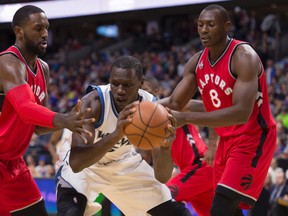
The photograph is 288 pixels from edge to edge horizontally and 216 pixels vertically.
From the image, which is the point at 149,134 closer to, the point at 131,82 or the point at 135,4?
the point at 131,82

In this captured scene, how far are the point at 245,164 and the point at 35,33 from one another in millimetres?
1848

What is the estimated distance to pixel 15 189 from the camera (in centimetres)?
468

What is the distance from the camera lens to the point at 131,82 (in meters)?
4.43

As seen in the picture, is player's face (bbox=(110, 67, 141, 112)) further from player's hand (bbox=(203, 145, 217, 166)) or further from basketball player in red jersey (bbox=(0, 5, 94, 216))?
player's hand (bbox=(203, 145, 217, 166))

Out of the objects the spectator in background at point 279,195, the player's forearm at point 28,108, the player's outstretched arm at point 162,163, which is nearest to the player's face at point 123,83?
the player's outstretched arm at point 162,163

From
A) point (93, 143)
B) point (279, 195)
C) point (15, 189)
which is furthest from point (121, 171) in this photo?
point (279, 195)

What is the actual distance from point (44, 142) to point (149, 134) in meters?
8.96

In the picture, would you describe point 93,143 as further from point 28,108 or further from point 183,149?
point 183,149

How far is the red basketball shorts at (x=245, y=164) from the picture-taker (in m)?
4.76

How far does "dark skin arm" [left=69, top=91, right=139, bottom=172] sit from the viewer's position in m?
4.06

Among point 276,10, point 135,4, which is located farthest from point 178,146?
point 276,10

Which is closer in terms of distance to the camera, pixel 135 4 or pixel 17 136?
pixel 17 136

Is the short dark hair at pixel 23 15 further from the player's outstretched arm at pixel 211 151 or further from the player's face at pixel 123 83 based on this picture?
the player's outstretched arm at pixel 211 151

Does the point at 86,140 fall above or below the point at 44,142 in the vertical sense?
above
